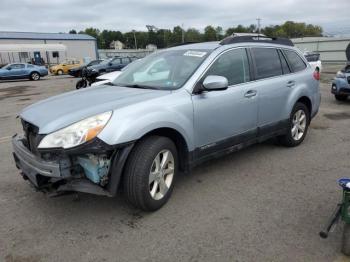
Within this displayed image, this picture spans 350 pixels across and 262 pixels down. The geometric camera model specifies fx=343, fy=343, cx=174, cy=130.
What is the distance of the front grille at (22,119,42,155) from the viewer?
323 centimetres

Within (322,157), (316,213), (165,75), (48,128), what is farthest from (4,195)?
(322,157)

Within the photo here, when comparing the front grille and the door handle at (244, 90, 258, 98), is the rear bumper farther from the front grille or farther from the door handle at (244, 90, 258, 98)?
the front grille

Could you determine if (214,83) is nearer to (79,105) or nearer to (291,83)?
(79,105)

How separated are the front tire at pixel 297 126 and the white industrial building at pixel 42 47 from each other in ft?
149

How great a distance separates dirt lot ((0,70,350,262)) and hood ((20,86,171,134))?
1003 mm

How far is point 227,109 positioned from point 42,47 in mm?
52538

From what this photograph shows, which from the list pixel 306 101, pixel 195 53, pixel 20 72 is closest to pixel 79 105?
pixel 195 53

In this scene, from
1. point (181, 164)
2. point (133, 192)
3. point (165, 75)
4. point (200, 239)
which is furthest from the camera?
point (165, 75)

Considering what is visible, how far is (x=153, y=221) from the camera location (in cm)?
342

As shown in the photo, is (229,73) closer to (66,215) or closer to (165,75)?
(165,75)

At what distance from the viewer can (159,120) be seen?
11.2 feet

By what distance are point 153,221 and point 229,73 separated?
2.08 meters

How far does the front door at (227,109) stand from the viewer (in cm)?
392

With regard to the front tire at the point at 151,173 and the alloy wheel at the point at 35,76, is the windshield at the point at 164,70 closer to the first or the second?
the front tire at the point at 151,173
